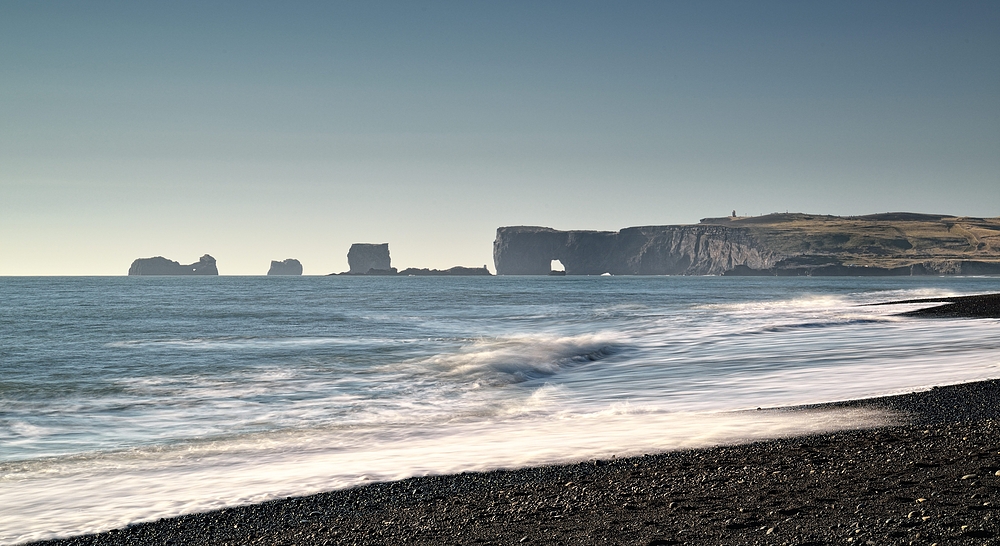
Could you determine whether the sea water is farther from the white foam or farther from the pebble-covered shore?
the pebble-covered shore

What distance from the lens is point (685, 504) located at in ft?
21.0

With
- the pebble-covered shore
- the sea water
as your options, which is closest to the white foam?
the sea water

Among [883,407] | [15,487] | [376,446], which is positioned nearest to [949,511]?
[883,407]

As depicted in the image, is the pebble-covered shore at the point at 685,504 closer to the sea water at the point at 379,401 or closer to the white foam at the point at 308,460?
the white foam at the point at 308,460

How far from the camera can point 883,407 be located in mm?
11047

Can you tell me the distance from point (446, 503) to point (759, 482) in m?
2.86

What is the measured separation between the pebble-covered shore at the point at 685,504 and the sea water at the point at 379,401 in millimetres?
701

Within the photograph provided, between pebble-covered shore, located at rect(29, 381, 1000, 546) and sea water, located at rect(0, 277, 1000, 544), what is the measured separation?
701mm

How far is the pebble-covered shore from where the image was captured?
5.55 meters

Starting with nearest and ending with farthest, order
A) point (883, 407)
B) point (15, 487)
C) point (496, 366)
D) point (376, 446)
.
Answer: point (15, 487) → point (376, 446) → point (883, 407) → point (496, 366)

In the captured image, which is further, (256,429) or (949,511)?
(256,429)

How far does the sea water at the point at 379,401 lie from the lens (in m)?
8.64

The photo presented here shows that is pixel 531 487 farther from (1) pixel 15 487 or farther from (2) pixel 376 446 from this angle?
(1) pixel 15 487

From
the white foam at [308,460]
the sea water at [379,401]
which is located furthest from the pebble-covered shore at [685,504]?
the sea water at [379,401]
